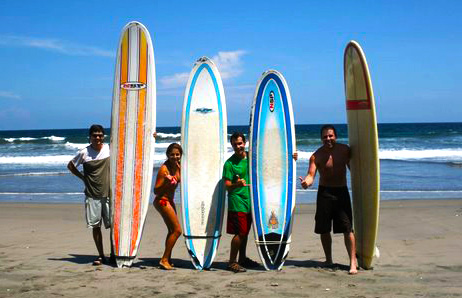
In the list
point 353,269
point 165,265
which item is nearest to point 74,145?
point 165,265

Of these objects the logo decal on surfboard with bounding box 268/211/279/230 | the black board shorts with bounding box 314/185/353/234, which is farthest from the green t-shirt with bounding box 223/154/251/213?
the black board shorts with bounding box 314/185/353/234

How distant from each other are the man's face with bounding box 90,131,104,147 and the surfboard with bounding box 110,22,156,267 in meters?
0.29

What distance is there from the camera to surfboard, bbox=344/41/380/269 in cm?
453

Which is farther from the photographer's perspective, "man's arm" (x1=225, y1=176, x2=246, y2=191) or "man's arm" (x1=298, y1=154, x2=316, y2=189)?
"man's arm" (x1=225, y1=176, x2=246, y2=191)

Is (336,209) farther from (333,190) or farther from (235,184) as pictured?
(235,184)

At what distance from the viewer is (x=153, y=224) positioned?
23.5ft

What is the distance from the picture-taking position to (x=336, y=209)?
461 centimetres

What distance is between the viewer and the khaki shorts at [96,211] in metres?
4.83

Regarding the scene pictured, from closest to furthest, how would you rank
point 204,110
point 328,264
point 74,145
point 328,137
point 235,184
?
point 328,137
point 235,184
point 328,264
point 204,110
point 74,145

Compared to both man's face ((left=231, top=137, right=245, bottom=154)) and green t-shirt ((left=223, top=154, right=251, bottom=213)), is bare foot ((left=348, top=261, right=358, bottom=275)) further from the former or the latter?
man's face ((left=231, top=137, right=245, bottom=154))

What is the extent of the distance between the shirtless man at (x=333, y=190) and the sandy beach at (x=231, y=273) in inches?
14.0

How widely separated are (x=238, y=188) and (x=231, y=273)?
28.1 inches

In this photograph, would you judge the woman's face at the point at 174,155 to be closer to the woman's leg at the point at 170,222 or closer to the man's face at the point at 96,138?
the woman's leg at the point at 170,222

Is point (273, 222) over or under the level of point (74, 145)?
under
